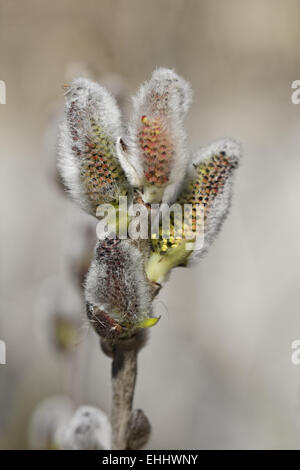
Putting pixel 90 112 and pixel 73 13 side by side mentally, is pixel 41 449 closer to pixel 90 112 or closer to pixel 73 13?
pixel 90 112

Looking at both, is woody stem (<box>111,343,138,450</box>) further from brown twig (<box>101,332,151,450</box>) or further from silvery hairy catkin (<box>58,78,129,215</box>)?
silvery hairy catkin (<box>58,78,129,215</box>)

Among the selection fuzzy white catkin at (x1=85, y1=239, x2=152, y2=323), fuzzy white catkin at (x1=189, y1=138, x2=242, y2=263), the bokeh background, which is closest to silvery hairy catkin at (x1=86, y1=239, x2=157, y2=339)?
fuzzy white catkin at (x1=85, y1=239, x2=152, y2=323)

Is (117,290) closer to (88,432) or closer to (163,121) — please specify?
(163,121)

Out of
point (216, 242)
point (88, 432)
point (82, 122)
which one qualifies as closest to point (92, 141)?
point (82, 122)

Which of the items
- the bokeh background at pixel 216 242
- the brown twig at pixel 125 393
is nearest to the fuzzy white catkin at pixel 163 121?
the brown twig at pixel 125 393

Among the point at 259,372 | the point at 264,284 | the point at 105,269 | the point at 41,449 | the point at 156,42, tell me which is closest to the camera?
the point at 105,269
